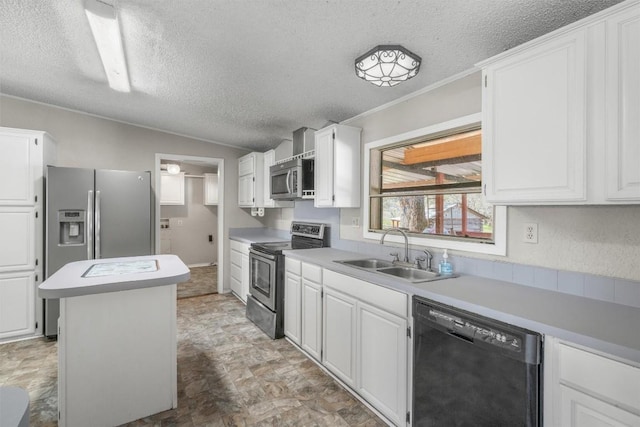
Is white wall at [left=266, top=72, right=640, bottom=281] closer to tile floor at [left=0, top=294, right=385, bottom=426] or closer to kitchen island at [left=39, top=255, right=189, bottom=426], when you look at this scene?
tile floor at [left=0, top=294, right=385, bottom=426]

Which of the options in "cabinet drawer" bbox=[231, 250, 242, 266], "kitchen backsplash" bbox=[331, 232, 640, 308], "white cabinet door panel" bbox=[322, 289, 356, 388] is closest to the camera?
"kitchen backsplash" bbox=[331, 232, 640, 308]

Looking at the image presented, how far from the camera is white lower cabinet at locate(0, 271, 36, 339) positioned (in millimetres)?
3123

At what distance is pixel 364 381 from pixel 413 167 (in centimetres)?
168

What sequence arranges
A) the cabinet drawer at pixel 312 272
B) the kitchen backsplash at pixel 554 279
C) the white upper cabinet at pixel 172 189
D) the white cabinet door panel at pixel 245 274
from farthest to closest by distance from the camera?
the white upper cabinet at pixel 172 189
the white cabinet door panel at pixel 245 274
the cabinet drawer at pixel 312 272
the kitchen backsplash at pixel 554 279

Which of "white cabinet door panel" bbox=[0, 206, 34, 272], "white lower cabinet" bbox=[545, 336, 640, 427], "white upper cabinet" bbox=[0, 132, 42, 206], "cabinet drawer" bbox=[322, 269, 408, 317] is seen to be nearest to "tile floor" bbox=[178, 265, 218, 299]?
"white cabinet door panel" bbox=[0, 206, 34, 272]

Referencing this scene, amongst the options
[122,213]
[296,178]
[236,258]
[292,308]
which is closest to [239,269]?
[236,258]

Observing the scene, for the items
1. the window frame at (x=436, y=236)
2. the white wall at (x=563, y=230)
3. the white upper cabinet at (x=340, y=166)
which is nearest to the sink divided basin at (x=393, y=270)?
the window frame at (x=436, y=236)

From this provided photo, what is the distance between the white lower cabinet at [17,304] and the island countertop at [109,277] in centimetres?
151

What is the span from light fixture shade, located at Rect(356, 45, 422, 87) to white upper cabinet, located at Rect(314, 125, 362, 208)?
91 centimetres

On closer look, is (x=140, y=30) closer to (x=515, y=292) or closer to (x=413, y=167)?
(x=413, y=167)

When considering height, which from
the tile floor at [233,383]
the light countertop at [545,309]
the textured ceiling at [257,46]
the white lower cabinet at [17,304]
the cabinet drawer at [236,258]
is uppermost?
the textured ceiling at [257,46]

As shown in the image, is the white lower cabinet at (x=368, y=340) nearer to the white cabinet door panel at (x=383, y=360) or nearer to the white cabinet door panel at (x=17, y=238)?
the white cabinet door panel at (x=383, y=360)

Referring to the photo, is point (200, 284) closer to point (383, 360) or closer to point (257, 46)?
point (383, 360)

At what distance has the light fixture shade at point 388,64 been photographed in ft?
6.02
